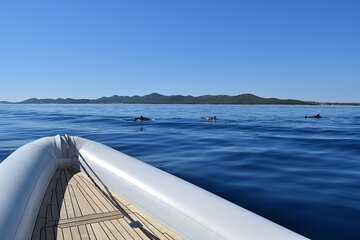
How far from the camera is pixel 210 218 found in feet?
11.0

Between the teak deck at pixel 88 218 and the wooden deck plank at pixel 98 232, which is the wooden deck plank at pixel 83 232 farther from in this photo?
the wooden deck plank at pixel 98 232

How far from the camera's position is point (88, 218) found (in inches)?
176

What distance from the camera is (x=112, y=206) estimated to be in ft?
16.2

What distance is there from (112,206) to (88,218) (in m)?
0.52

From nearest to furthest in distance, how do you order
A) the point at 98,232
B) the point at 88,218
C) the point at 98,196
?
the point at 98,232, the point at 88,218, the point at 98,196

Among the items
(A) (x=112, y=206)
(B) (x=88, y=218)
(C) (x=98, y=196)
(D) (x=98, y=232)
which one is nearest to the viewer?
(D) (x=98, y=232)

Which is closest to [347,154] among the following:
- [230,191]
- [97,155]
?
[230,191]

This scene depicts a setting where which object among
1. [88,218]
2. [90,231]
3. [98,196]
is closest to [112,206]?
[88,218]

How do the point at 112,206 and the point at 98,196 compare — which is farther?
the point at 98,196

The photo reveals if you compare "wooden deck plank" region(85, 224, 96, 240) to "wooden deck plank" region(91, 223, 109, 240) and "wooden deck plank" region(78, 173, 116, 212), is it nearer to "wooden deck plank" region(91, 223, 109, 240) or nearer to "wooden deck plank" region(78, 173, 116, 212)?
"wooden deck plank" region(91, 223, 109, 240)

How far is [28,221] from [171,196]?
1744 mm

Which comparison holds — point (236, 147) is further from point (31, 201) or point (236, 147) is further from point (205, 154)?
point (31, 201)

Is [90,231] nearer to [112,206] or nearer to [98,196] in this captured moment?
[112,206]

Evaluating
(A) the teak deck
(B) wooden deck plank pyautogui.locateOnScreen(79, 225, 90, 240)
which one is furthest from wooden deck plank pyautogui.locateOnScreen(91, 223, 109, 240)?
(B) wooden deck plank pyautogui.locateOnScreen(79, 225, 90, 240)
